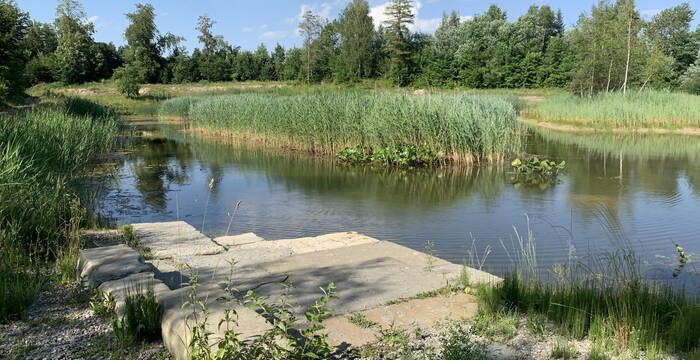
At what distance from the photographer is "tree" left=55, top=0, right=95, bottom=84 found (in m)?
53.9

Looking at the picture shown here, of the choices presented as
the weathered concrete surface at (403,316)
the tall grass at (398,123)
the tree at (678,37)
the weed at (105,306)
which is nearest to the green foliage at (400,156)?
the tall grass at (398,123)

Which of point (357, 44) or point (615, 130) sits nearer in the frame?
point (615, 130)

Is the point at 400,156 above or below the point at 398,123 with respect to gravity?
below

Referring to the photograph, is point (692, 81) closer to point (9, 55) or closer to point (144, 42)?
point (9, 55)

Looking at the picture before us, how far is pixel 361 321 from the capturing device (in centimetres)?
329

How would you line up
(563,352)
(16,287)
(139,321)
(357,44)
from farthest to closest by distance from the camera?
(357,44) → (16,287) → (139,321) → (563,352)

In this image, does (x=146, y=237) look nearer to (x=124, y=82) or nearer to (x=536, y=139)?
(x=536, y=139)

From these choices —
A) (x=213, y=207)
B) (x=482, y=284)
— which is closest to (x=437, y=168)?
(x=213, y=207)

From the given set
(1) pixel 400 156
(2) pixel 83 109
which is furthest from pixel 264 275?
(2) pixel 83 109

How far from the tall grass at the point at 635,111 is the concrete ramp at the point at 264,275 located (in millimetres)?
21462

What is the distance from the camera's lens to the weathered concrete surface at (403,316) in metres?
3.08

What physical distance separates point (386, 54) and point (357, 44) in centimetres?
363

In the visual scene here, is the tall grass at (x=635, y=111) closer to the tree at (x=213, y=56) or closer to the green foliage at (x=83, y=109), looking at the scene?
the green foliage at (x=83, y=109)

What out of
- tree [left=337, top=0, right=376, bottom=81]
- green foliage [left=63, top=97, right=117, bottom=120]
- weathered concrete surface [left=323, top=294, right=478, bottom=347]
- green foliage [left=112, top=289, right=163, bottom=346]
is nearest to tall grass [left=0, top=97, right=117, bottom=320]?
green foliage [left=112, top=289, right=163, bottom=346]
